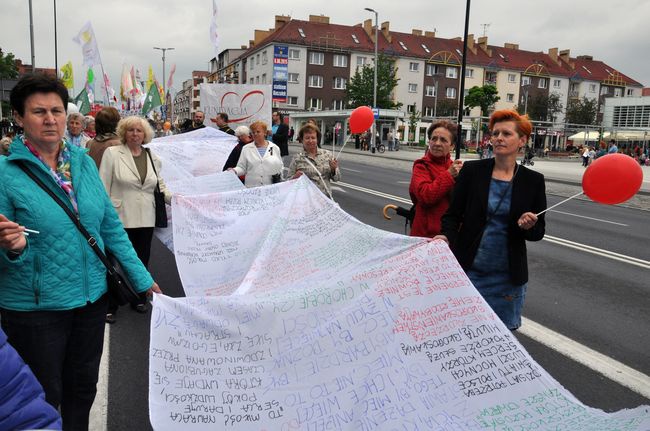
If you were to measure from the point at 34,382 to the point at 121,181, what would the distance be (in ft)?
11.5

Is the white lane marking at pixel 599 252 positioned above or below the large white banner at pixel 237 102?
below

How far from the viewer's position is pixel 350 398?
2.31 meters

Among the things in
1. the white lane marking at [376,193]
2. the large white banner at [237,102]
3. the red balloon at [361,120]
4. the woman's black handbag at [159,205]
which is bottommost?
the white lane marking at [376,193]

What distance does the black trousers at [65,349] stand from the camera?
7.80 feet

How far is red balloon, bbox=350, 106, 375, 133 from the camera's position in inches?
247

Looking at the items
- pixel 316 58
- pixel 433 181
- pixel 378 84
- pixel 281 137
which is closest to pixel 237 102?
pixel 281 137

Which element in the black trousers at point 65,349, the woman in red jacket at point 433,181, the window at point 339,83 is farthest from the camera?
the window at point 339,83

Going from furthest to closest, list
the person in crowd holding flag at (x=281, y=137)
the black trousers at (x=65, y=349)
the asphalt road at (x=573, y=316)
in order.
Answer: the person in crowd holding flag at (x=281, y=137)
the asphalt road at (x=573, y=316)
the black trousers at (x=65, y=349)

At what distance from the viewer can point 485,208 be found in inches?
127

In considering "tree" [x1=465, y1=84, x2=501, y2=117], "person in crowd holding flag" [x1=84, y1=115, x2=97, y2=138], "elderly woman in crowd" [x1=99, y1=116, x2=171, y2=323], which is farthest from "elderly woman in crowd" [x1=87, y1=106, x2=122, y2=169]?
"tree" [x1=465, y1=84, x2=501, y2=117]

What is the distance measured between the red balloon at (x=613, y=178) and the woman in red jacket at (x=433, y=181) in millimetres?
956

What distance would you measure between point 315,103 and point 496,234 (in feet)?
218

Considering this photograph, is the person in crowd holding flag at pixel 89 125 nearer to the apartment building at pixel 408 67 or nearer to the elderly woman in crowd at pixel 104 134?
the elderly woman in crowd at pixel 104 134

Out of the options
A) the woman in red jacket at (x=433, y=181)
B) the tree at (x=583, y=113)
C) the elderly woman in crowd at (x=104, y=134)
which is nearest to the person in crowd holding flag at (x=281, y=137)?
the elderly woman in crowd at (x=104, y=134)
